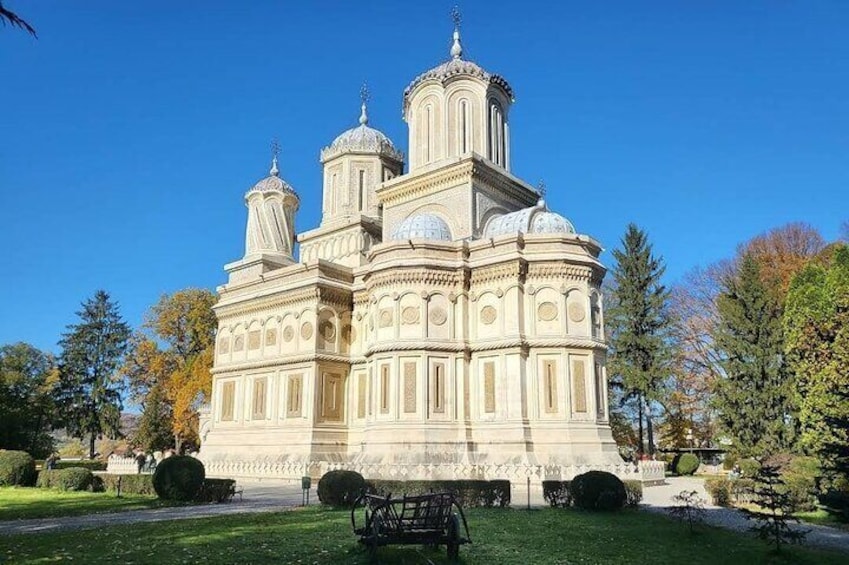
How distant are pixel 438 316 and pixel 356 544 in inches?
619

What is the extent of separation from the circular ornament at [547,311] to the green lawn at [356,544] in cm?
1129

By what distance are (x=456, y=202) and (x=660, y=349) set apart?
14.2 metres

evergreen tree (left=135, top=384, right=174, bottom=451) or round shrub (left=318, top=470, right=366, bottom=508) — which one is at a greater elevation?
evergreen tree (left=135, top=384, right=174, bottom=451)

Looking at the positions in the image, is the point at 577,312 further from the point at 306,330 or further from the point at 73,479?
the point at 73,479

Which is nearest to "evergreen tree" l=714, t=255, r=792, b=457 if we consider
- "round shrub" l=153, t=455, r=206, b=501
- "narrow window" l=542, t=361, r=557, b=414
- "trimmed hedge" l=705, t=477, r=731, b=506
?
"narrow window" l=542, t=361, r=557, b=414

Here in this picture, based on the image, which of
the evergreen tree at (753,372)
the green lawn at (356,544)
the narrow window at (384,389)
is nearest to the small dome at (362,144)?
the narrow window at (384,389)

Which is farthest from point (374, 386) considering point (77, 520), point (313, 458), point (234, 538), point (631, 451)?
point (631, 451)

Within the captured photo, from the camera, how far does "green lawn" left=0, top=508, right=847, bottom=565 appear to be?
8.84 metres

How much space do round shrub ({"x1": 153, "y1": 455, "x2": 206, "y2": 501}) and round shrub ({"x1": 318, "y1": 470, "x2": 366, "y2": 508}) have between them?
3.75 metres

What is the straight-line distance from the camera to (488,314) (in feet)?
82.1

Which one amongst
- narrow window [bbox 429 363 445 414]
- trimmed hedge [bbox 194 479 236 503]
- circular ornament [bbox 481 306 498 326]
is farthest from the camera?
circular ornament [bbox 481 306 498 326]

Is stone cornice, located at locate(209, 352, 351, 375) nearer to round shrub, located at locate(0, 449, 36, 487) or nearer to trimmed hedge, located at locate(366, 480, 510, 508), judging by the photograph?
round shrub, located at locate(0, 449, 36, 487)

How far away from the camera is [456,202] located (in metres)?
28.4

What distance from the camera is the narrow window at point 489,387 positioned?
24.1m
